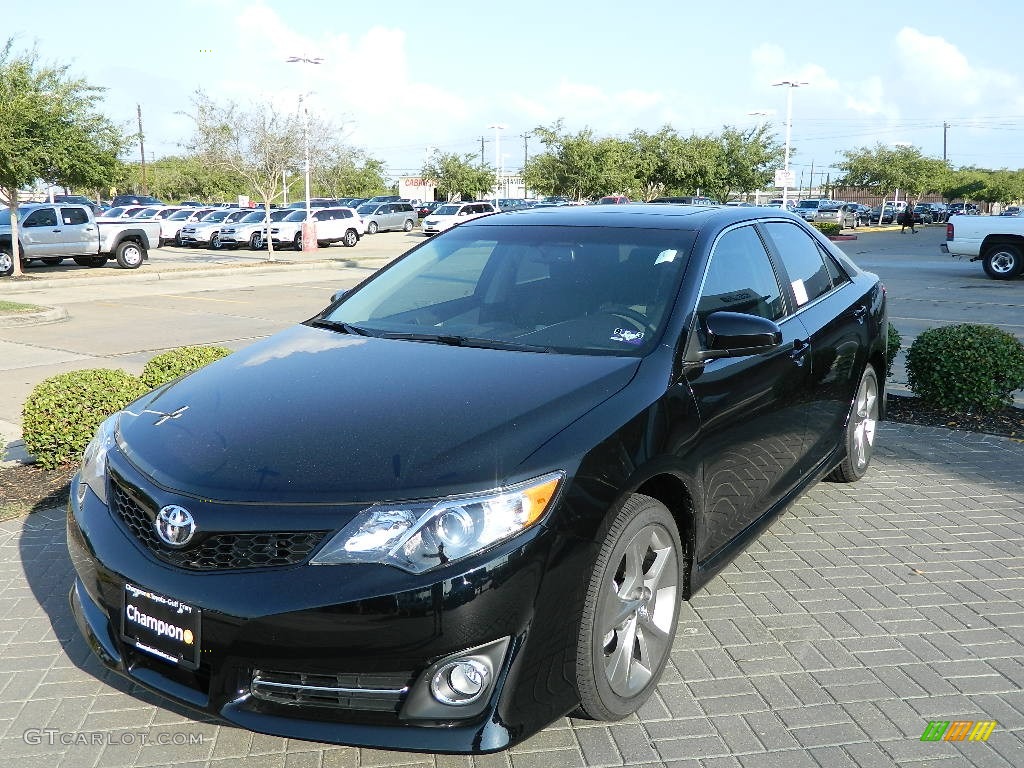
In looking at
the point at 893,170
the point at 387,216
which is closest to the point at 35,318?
the point at 387,216

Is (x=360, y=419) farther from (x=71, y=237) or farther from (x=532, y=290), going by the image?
(x=71, y=237)

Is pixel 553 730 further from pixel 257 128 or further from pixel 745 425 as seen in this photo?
pixel 257 128

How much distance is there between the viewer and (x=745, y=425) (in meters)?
3.83

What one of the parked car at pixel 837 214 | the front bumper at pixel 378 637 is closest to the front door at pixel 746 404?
the front bumper at pixel 378 637

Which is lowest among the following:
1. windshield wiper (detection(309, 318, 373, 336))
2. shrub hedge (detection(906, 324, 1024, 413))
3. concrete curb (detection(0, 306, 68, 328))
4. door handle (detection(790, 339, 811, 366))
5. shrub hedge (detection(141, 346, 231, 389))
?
concrete curb (detection(0, 306, 68, 328))

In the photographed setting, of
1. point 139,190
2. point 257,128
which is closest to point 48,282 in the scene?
point 257,128

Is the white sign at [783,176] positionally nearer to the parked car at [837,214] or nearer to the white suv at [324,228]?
the parked car at [837,214]

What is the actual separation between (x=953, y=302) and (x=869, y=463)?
12360 millimetres

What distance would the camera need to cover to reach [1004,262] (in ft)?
69.7

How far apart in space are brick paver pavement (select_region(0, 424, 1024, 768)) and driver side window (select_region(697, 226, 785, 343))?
128cm

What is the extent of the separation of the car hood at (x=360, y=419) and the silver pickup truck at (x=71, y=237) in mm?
23464

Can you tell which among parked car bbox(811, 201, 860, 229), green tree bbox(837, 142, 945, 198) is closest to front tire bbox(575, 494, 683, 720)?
parked car bbox(811, 201, 860, 229)

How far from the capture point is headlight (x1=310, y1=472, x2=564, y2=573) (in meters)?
2.52

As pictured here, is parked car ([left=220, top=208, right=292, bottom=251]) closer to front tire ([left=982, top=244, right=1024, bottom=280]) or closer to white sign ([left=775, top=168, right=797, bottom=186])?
white sign ([left=775, top=168, right=797, bottom=186])
